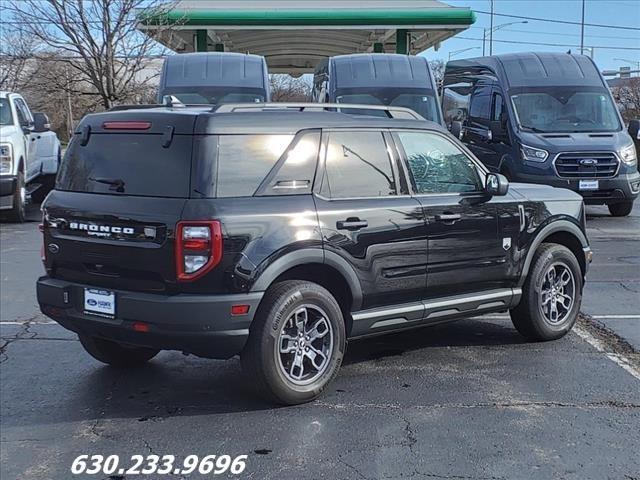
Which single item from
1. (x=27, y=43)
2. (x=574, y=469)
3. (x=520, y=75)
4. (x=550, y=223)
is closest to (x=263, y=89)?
(x=520, y=75)

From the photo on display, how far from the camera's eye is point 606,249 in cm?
1098

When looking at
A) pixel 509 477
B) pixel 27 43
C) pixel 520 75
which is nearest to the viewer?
pixel 509 477

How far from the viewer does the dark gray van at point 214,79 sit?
45.4 feet

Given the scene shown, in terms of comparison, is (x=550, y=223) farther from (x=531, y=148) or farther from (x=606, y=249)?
(x=531, y=148)

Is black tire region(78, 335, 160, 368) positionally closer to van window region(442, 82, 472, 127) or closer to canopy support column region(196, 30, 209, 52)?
van window region(442, 82, 472, 127)

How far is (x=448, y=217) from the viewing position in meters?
5.53

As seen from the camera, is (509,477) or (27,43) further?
(27,43)

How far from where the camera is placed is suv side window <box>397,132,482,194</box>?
557 centimetres

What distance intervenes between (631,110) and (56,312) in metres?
31.7

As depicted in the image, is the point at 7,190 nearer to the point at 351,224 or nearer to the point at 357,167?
the point at 357,167

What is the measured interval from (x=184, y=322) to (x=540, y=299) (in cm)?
312

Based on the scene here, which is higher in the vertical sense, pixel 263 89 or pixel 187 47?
pixel 187 47

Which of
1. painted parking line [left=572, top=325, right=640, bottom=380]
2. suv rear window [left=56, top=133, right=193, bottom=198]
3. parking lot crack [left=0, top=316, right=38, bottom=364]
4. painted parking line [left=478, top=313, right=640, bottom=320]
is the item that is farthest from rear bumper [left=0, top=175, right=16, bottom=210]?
painted parking line [left=572, top=325, right=640, bottom=380]

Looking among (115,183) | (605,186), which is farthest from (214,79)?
(115,183)
